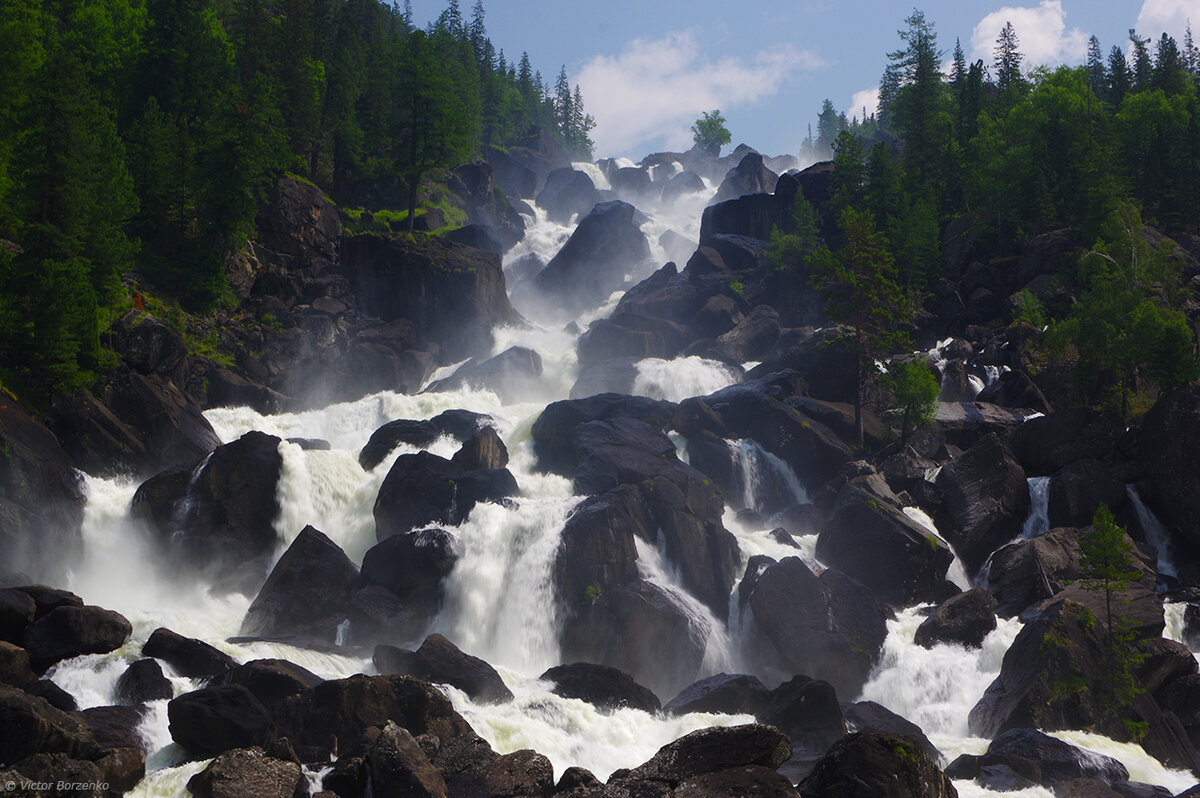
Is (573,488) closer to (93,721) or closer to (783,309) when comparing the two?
(93,721)

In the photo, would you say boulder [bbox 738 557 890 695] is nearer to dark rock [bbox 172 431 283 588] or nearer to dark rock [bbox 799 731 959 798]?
dark rock [bbox 799 731 959 798]

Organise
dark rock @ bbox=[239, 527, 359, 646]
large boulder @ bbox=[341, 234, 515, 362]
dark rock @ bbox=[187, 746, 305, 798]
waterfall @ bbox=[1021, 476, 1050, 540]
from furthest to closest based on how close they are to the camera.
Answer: large boulder @ bbox=[341, 234, 515, 362] → waterfall @ bbox=[1021, 476, 1050, 540] → dark rock @ bbox=[239, 527, 359, 646] → dark rock @ bbox=[187, 746, 305, 798]

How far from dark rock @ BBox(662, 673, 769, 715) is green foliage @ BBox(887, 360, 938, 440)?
23167mm

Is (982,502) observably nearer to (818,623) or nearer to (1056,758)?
(818,623)

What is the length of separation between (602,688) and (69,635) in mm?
15062

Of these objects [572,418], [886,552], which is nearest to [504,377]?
[572,418]

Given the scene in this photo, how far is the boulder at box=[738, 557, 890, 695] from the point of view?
100ft

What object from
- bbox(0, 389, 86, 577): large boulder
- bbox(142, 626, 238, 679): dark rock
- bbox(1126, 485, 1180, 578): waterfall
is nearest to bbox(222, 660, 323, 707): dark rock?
bbox(142, 626, 238, 679): dark rock

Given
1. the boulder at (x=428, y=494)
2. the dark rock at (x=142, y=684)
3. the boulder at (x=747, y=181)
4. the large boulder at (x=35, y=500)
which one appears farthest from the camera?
the boulder at (x=747, y=181)

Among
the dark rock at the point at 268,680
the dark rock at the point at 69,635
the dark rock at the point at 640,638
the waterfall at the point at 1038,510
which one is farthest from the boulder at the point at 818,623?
the dark rock at the point at 69,635

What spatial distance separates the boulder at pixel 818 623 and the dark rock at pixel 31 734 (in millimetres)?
22588

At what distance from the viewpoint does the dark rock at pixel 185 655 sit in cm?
2292

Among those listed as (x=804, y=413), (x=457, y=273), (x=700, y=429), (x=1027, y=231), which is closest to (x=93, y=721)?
(x=700, y=429)

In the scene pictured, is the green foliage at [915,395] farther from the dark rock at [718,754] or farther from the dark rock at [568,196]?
the dark rock at [568,196]
